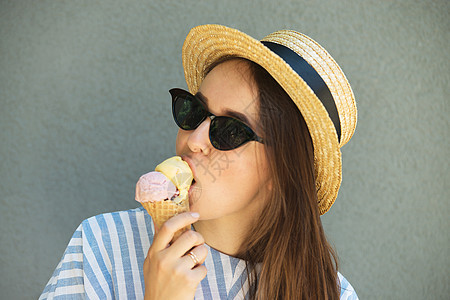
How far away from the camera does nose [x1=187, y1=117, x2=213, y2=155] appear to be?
4.97 feet

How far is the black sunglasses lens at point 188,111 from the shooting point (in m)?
1.58

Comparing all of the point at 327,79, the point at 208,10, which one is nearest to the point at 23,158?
the point at 208,10

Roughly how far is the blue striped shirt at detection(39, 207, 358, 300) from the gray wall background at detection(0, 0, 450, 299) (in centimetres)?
70

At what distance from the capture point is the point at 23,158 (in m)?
2.30

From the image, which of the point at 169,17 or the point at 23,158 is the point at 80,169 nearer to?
the point at 23,158

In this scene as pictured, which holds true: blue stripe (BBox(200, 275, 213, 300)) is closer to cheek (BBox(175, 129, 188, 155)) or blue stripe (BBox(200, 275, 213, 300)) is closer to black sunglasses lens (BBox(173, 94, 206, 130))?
cheek (BBox(175, 129, 188, 155))

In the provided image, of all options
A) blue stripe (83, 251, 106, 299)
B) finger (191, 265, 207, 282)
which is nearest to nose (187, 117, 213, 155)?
finger (191, 265, 207, 282)

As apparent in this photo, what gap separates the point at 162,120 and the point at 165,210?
3.78 ft

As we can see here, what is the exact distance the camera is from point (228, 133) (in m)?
1.50

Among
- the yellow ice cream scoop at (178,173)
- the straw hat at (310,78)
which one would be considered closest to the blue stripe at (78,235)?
the yellow ice cream scoop at (178,173)

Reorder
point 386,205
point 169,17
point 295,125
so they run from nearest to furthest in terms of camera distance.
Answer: point 295,125, point 169,17, point 386,205

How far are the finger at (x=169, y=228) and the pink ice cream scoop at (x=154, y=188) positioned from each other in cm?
9

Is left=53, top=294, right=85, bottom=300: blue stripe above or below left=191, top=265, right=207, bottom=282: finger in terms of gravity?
below

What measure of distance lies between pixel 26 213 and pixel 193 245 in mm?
Answer: 1425
